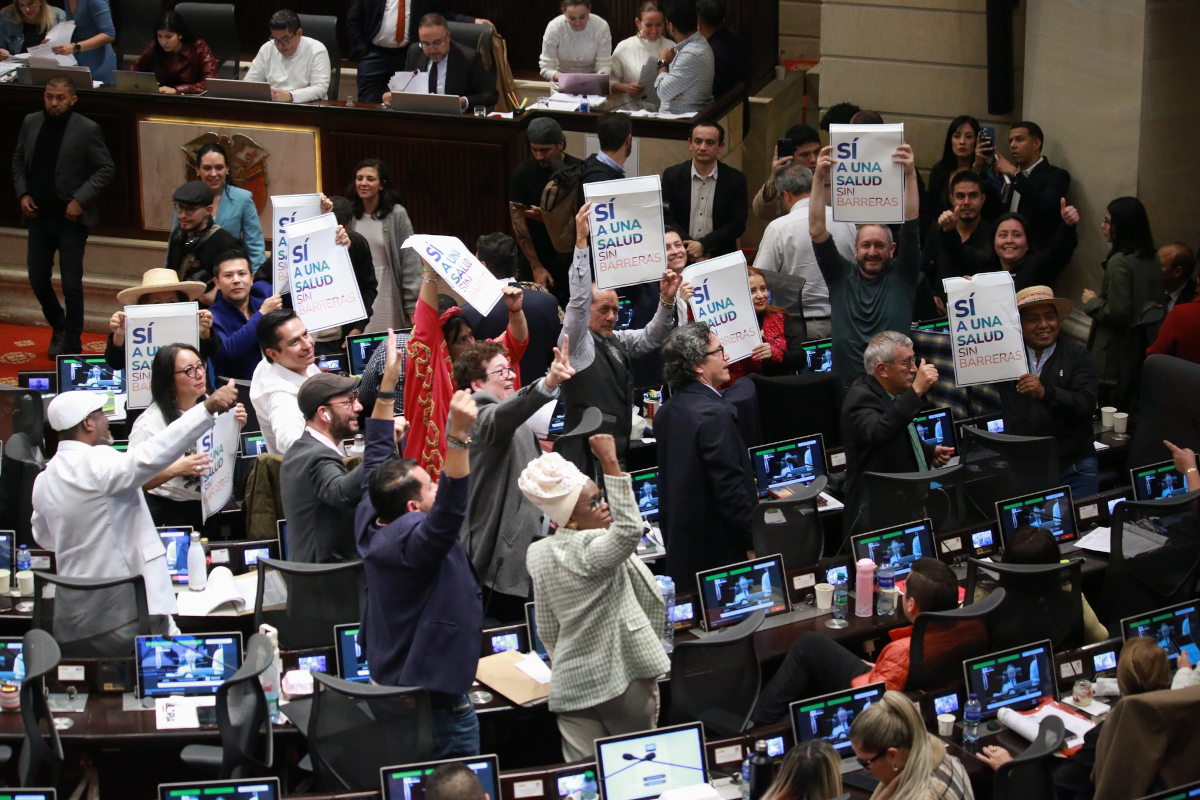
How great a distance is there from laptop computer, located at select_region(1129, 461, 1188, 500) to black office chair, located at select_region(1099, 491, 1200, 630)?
69 centimetres

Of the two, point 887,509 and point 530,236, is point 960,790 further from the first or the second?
point 530,236

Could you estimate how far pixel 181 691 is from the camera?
5.57 meters

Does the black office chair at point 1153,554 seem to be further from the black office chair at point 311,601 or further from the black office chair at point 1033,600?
the black office chair at point 311,601

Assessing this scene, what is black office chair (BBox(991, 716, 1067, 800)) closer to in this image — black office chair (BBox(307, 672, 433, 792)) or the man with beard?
black office chair (BBox(307, 672, 433, 792))

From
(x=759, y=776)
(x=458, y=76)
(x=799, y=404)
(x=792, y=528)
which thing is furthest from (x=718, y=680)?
(x=458, y=76)

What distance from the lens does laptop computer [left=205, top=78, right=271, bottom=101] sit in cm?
1141

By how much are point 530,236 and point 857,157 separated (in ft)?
8.72

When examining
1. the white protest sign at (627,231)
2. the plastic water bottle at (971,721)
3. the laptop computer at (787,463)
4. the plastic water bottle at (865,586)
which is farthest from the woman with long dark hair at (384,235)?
the plastic water bottle at (971,721)

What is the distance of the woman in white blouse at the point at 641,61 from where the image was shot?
1201 centimetres

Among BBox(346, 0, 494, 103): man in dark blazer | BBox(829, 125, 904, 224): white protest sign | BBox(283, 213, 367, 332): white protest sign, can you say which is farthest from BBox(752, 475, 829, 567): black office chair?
BBox(346, 0, 494, 103): man in dark blazer

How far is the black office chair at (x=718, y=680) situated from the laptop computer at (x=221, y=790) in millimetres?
1506

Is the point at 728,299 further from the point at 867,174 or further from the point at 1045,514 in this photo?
the point at 1045,514

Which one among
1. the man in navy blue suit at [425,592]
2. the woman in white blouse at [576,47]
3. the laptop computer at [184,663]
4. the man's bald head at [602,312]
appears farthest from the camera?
the woman in white blouse at [576,47]

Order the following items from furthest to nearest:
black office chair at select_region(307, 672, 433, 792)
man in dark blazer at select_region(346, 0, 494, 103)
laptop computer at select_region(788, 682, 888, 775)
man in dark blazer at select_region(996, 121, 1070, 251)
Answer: man in dark blazer at select_region(346, 0, 494, 103)
man in dark blazer at select_region(996, 121, 1070, 251)
laptop computer at select_region(788, 682, 888, 775)
black office chair at select_region(307, 672, 433, 792)
